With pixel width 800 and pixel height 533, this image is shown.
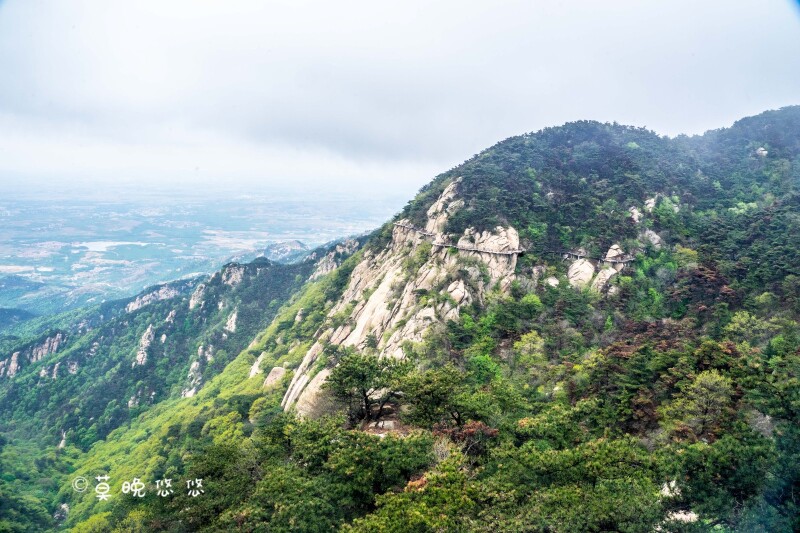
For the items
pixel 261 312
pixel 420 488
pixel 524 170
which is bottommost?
pixel 261 312

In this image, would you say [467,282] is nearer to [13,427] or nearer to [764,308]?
[764,308]

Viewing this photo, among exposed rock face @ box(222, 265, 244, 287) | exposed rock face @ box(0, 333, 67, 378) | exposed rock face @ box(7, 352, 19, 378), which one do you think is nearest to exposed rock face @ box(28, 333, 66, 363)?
exposed rock face @ box(0, 333, 67, 378)

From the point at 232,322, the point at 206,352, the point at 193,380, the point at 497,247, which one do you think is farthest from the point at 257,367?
the point at 497,247

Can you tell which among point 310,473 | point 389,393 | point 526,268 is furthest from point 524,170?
point 310,473

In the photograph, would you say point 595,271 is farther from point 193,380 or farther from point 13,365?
point 13,365

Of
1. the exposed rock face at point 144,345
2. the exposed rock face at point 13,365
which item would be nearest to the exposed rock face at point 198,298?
the exposed rock face at point 144,345

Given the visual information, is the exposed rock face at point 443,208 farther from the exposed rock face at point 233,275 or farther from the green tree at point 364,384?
the exposed rock face at point 233,275

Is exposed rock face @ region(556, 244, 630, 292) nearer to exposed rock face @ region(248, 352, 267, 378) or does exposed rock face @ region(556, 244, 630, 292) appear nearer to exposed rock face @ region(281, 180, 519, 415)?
exposed rock face @ region(281, 180, 519, 415)
